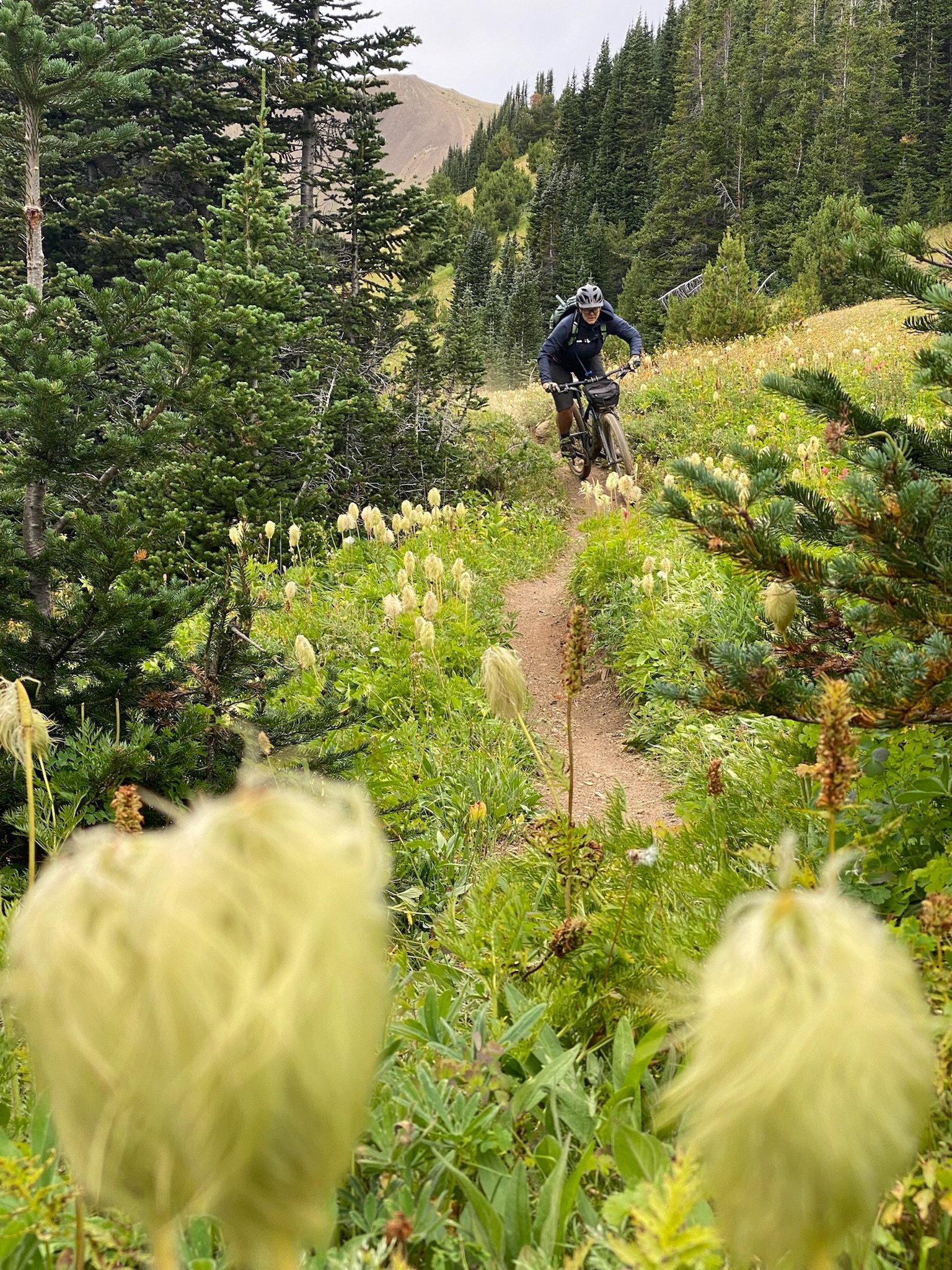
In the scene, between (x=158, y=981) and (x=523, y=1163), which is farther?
(x=523, y=1163)

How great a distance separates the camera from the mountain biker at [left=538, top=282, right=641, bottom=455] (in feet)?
41.3

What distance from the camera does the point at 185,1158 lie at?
1.70 feet

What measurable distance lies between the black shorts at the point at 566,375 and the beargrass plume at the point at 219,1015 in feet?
42.7

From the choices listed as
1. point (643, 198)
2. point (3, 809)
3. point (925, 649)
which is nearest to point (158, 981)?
point (925, 649)

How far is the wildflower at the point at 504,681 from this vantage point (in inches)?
104

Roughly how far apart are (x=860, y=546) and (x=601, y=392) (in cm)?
1027

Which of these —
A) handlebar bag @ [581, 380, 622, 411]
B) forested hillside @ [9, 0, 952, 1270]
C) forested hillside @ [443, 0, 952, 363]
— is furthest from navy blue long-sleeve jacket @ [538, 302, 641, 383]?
forested hillside @ [443, 0, 952, 363]

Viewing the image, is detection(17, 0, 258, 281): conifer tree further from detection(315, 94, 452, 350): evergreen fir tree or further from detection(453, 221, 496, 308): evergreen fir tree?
detection(453, 221, 496, 308): evergreen fir tree

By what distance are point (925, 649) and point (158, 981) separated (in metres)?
2.20

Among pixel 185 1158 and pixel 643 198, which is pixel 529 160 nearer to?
pixel 643 198

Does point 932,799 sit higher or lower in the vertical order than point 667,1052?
higher

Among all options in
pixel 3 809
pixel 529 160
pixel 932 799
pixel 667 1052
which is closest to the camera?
pixel 667 1052

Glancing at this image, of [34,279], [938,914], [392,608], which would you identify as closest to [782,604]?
[938,914]

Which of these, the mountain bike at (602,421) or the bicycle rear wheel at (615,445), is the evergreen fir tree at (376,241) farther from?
the bicycle rear wheel at (615,445)
